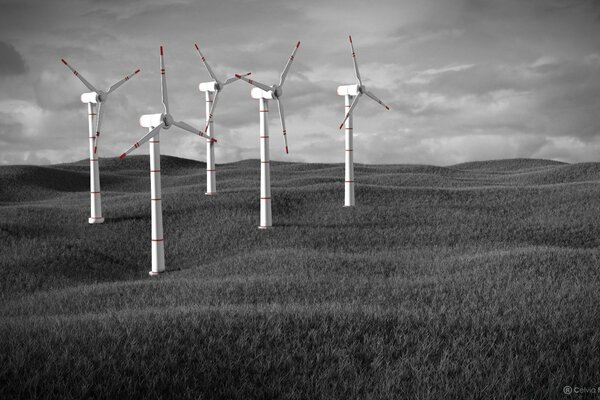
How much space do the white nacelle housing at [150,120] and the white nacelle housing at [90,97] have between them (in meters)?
7.92

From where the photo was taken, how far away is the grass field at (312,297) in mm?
9273

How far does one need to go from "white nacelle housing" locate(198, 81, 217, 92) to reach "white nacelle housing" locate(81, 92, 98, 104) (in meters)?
7.52

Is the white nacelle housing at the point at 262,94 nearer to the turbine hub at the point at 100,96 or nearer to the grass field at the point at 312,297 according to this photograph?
the grass field at the point at 312,297

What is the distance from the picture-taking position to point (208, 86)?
114 ft

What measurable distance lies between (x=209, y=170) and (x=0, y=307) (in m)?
18.5

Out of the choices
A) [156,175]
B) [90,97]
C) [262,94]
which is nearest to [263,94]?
[262,94]

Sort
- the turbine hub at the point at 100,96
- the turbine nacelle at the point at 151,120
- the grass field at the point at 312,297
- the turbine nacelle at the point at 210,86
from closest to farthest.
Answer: the grass field at the point at 312,297 → the turbine nacelle at the point at 151,120 → the turbine hub at the point at 100,96 → the turbine nacelle at the point at 210,86

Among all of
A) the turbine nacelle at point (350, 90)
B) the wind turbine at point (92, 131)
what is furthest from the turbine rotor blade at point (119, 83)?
the turbine nacelle at point (350, 90)

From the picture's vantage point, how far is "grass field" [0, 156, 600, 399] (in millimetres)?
9273

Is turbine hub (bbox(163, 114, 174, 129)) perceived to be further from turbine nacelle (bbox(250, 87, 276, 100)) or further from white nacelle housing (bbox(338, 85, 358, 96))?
white nacelle housing (bbox(338, 85, 358, 96))

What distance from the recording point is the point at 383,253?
23219mm

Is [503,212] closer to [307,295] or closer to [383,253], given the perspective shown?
[383,253]

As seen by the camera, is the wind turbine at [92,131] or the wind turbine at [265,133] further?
the wind turbine at [92,131]

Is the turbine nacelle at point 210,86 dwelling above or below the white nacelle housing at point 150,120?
above
